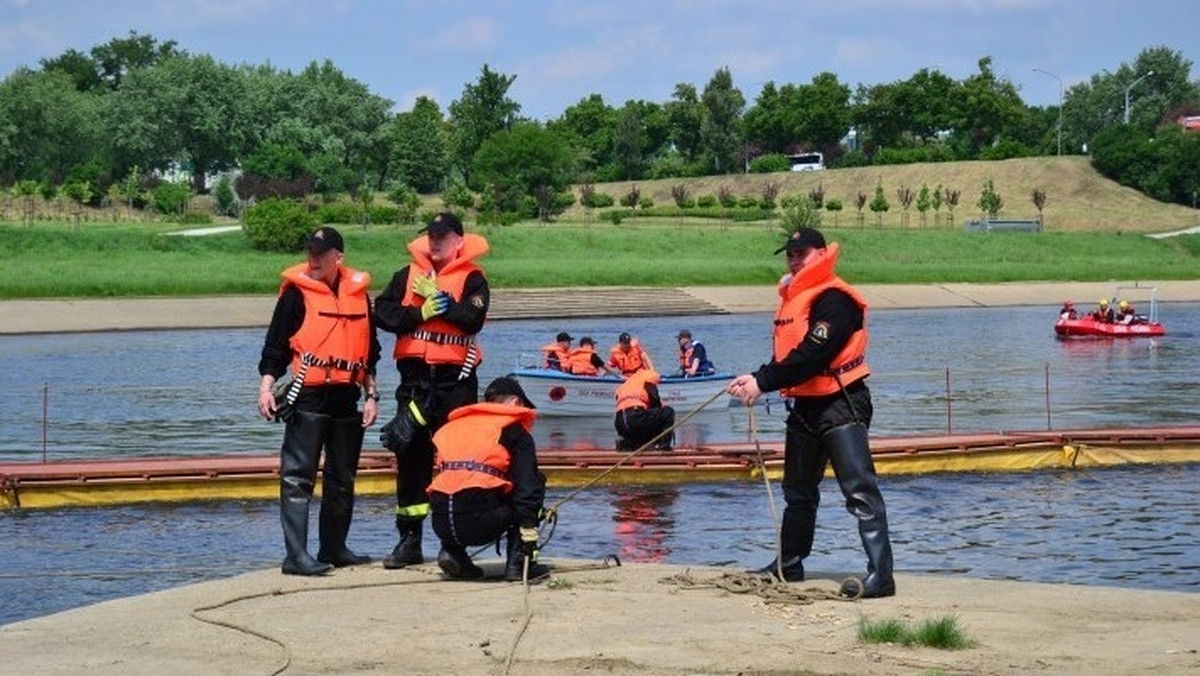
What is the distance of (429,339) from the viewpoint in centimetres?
1198

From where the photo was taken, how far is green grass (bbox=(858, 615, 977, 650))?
30.8 feet

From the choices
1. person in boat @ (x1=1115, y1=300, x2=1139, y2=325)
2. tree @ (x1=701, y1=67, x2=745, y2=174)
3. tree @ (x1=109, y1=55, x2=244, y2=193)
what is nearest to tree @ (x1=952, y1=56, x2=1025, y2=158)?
tree @ (x1=701, y1=67, x2=745, y2=174)

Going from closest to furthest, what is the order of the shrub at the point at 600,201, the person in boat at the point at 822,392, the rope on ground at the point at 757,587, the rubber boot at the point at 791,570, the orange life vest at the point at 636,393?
the rope on ground at the point at 757,587 → the person in boat at the point at 822,392 → the rubber boot at the point at 791,570 → the orange life vest at the point at 636,393 → the shrub at the point at 600,201

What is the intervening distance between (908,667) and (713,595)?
2.32m

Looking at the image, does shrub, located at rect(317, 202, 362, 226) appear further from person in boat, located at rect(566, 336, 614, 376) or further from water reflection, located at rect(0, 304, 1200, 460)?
person in boat, located at rect(566, 336, 614, 376)

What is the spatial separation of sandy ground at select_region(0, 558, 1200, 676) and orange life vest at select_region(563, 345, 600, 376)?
20.8 meters

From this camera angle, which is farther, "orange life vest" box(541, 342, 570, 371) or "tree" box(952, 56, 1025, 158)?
"tree" box(952, 56, 1025, 158)

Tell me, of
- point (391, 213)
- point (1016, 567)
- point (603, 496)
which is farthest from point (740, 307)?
point (1016, 567)

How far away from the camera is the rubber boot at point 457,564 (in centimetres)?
1161

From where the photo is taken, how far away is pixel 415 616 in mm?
10406

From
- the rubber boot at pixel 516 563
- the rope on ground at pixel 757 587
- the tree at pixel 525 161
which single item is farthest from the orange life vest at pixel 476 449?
the tree at pixel 525 161

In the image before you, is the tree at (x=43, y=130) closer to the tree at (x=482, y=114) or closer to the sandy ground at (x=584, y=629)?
the tree at (x=482, y=114)

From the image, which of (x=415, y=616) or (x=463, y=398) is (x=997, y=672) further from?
(x=463, y=398)

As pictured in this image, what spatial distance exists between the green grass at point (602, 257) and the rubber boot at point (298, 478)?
57.7 m
